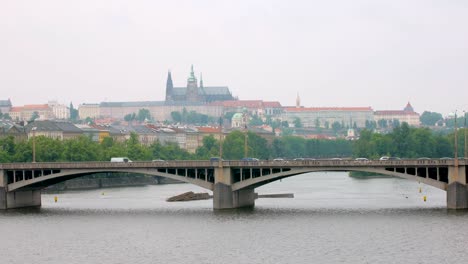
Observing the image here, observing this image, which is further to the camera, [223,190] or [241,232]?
[223,190]

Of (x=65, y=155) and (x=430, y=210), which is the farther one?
(x=65, y=155)

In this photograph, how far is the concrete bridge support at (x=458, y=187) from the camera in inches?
3686

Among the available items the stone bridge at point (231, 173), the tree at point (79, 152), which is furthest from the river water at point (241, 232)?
the tree at point (79, 152)

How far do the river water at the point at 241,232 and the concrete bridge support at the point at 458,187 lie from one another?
1701mm

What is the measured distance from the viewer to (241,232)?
82750 mm

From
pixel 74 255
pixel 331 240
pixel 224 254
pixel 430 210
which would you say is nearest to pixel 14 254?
pixel 74 255

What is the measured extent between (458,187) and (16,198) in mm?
41747

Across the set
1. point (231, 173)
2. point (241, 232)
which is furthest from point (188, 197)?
point (241, 232)

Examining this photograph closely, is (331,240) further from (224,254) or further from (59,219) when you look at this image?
(59,219)

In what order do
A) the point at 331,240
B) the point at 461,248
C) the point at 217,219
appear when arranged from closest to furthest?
1. the point at 461,248
2. the point at 331,240
3. the point at 217,219

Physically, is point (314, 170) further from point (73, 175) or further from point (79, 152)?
point (79, 152)

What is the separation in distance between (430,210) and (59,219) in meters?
31.3

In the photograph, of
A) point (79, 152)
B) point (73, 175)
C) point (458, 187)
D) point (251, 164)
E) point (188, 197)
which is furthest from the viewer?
point (79, 152)

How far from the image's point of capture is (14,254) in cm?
7381
